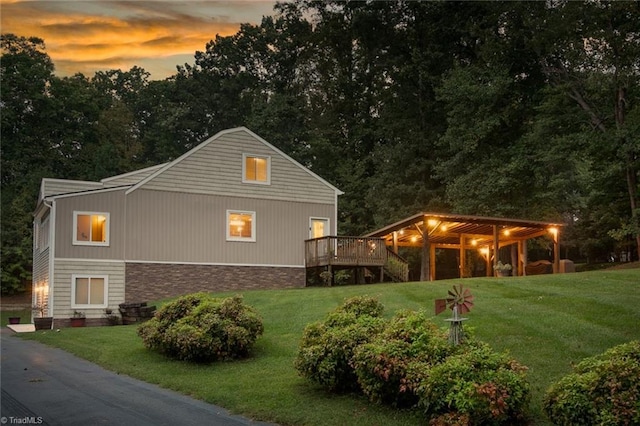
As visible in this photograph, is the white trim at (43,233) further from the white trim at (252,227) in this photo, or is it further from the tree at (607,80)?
the tree at (607,80)

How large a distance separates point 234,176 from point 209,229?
2.60 meters

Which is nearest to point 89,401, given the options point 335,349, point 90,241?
point 335,349

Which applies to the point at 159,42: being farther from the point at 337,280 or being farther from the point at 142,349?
the point at 337,280

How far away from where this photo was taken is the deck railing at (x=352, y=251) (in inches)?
1109

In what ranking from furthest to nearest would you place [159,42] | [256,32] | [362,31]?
[256,32]
[362,31]
[159,42]

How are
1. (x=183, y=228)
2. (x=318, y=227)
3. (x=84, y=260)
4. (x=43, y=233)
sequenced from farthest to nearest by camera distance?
(x=318, y=227)
(x=43, y=233)
(x=183, y=228)
(x=84, y=260)

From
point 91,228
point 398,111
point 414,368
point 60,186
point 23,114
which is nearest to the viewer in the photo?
point 414,368

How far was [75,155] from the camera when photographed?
179ft

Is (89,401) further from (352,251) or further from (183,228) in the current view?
(352,251)

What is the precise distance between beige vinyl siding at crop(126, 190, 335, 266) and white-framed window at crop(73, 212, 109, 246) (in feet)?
3.00

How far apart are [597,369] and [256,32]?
48778 mm

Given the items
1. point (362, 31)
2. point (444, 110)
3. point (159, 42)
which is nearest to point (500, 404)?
point (159, 42)

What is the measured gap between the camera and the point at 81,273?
2606 cm

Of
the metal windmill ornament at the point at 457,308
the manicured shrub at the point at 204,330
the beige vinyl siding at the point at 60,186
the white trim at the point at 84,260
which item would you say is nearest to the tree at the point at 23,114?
the beige vinyl siding at the point at 60,186
